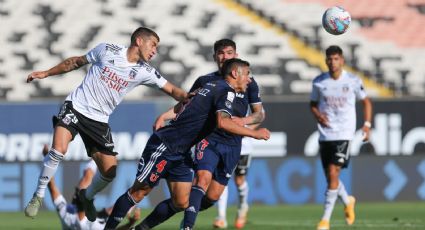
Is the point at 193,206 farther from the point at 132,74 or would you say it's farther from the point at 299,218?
the point at 299,218

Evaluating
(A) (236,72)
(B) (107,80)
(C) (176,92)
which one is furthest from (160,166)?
(B) (107,80)

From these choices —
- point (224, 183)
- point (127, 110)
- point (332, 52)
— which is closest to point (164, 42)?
point (127, 110)

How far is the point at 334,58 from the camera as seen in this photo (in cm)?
1480

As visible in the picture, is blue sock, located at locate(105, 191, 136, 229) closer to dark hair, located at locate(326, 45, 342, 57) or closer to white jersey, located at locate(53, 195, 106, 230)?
white jersey, located at locate(53, 195, 106, 230)

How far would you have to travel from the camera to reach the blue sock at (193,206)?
10.8 meters

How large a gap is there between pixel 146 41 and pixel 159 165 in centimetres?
153

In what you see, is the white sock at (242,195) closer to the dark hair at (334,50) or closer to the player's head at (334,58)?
the player's head at (334,58)

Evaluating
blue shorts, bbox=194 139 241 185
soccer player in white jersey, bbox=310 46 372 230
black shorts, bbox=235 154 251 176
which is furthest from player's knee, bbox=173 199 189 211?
black shorts, bbox=235 154 251 176

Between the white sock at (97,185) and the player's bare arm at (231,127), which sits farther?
the white sock at (97,185)

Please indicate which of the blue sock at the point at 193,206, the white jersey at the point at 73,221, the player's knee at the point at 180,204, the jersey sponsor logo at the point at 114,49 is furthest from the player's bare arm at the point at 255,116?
the white jersey at the point at 73,221

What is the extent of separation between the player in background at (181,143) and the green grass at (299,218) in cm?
373

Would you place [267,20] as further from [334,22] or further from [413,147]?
[334,22]

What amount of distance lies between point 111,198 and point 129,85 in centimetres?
823

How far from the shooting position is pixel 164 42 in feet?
80.6
